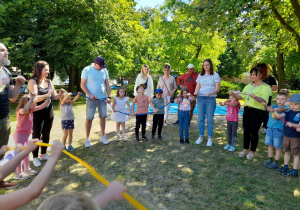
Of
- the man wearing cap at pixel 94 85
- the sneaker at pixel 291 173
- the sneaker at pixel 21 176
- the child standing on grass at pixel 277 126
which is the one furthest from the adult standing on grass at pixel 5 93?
the sneaker at pixel 291 173

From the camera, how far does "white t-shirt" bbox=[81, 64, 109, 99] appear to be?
526 cm

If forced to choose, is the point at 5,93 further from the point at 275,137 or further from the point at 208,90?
the point at 275,137

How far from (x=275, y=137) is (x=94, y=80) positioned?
4240 mm

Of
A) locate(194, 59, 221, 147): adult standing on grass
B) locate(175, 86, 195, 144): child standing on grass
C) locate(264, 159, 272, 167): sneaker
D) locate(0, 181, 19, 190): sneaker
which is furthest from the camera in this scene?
locate(175, 86, 195, 144): child standing on grass

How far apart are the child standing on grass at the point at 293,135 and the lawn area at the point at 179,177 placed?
199 millimetres

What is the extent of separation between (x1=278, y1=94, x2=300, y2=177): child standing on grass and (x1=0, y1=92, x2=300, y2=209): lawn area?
20cm

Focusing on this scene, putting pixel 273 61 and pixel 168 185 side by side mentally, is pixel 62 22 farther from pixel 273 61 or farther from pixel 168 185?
pixel 273 61

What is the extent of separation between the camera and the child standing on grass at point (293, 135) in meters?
3.95

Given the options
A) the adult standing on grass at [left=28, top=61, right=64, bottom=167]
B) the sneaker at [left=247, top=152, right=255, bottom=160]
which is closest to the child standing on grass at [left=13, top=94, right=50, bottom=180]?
the adult standing on grass at [left=28, top=61, right=64, bottom=167]

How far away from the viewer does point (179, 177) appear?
3.94m

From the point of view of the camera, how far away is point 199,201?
314 centimetres

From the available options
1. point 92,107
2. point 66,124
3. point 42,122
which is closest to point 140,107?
point 92,107

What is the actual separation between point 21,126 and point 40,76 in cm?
104

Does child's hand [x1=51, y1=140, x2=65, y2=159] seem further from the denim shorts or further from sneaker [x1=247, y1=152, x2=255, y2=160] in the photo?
sneaker [x1=247, y1=152, x2=255, y2=160]
